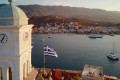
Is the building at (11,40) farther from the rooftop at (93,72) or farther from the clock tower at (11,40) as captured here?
the rooftop at (93,72)

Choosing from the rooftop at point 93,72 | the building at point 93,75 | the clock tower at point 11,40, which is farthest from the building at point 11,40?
the rooftop at point 93,72

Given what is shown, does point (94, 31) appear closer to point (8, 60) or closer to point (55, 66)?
point (55, 66)

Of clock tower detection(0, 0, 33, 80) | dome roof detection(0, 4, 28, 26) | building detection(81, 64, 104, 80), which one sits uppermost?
dome roof detection(0, 4, 28, 26)

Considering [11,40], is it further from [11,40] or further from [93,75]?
[93,75]

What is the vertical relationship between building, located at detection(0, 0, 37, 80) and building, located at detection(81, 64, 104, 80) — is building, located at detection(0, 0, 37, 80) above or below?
above

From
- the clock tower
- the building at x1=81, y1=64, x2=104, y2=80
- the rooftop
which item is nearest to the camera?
the clock tower

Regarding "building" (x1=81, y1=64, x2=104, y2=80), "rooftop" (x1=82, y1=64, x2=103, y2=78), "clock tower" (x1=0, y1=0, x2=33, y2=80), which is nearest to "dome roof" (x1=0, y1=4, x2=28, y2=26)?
"clock tower" (x1=0, y1=0, x2=33, y2=80)

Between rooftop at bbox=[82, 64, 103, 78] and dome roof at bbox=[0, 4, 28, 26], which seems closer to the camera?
dome roof at bbox=[0, 4, 28, 26]

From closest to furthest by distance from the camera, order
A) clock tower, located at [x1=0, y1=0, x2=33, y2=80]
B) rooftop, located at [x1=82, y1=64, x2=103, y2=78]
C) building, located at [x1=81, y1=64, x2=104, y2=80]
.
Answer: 1. clock tower, located at [x1=0, y1=0, x2=33, y2=80]
2. building, located at [x1=81, y1=64, x2=104, y2=80]
3. rooftop, located at [x1=82, y1=64, x2=103, y2=78]

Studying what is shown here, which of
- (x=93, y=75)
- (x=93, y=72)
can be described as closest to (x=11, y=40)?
(x=93, y=75)

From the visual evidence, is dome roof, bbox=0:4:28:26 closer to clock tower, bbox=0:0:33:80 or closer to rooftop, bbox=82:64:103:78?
clock tower, bbox=0:0:33:80

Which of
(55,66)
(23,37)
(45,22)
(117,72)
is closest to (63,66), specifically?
(55,66)
